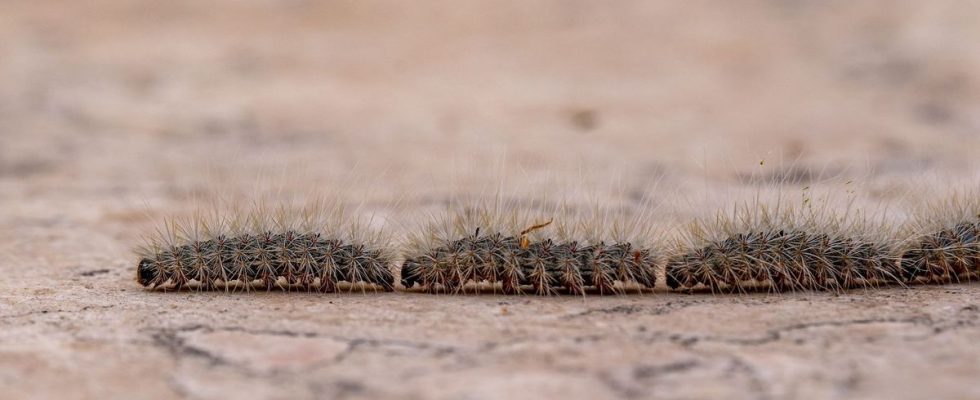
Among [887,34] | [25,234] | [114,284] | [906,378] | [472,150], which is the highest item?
[887,34]

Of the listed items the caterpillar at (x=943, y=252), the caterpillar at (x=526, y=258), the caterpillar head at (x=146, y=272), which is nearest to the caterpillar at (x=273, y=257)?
the caterpillar head at (x=146, y=272)

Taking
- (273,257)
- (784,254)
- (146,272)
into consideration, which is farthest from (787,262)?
(146,272)

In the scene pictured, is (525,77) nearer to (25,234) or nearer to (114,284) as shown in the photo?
(25,234)

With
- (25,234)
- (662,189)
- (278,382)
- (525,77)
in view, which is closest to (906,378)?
(278,382)

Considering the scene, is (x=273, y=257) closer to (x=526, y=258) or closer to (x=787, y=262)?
(x=526, y=258)

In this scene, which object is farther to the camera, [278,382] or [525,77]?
[525,77]
